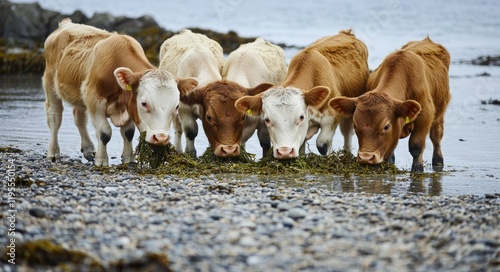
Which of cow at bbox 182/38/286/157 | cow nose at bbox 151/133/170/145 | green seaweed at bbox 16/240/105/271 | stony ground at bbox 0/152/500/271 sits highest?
cow at bbox 182/38/286/157

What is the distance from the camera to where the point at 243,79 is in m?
12.9

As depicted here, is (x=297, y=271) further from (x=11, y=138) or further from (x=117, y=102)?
(x=11, y=138)

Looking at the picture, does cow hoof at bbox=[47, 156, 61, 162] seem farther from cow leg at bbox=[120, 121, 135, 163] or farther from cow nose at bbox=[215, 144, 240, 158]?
cow nose at bbox=[215, 144, 240, 158]

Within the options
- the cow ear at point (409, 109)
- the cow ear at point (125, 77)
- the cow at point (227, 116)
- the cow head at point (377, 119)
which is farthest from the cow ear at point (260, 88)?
the cow ear at point (409, 109)

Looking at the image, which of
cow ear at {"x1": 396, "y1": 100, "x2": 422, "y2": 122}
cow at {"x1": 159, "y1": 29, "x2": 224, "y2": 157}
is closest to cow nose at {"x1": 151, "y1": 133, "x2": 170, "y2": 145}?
cow at {"x1": 159, "y1": 29, "x2": 224, "y2": 157}

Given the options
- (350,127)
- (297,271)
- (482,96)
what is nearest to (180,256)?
(297,271)

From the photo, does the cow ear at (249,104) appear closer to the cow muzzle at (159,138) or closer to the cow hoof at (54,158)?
the cow muzzle at (159,138)

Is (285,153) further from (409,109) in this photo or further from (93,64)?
(93,64)

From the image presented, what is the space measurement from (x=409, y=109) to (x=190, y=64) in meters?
3.97

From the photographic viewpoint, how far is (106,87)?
12.0 metres

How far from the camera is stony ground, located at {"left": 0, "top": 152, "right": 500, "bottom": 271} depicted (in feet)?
19.6

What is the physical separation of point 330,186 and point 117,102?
381cm

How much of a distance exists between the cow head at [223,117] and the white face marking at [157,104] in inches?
25.7

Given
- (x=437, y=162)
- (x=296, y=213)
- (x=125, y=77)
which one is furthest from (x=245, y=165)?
(x=296, y=213)
